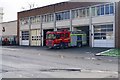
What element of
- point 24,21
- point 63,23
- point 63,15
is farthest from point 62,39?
point 24,21

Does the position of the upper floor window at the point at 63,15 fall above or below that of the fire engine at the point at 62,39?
above

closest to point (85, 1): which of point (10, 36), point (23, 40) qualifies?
point (23, 40)

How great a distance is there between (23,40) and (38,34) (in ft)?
21.1

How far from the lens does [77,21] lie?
148 feet

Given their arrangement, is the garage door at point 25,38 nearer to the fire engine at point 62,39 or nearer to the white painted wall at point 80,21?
the white painted wall at point 80,21

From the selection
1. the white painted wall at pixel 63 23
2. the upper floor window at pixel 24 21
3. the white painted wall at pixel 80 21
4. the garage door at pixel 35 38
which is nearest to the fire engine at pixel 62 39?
the white painted wall at pixel 80 21

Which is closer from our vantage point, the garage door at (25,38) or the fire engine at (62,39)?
the fire engine at (62,39)

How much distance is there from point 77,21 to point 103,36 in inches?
255

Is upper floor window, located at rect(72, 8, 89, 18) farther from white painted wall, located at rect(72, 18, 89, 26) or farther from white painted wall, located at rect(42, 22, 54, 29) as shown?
white painted wall, located at rect(42, 22, 54, 29)

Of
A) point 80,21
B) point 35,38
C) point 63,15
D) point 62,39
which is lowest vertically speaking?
point 62,39

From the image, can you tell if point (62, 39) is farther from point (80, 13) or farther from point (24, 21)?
point (24, 21)

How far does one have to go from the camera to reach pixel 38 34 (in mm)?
56219

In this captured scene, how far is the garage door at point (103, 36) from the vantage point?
127ft

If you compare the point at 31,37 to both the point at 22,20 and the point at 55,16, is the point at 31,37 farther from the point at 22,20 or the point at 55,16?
the point at 55,16
